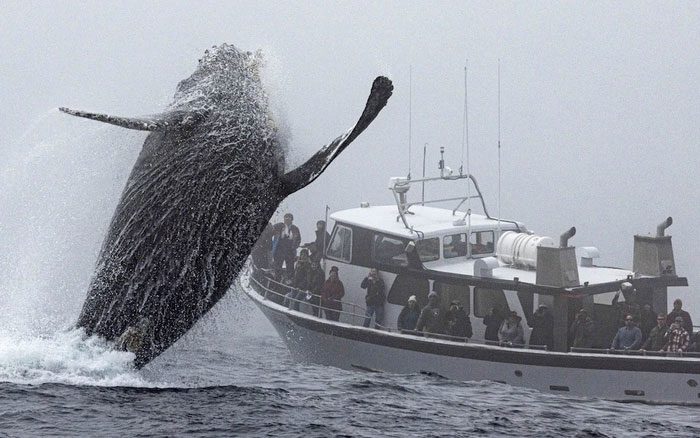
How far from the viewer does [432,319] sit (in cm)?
2066

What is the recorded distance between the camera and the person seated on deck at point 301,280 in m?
22.1

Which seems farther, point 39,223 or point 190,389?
point 39,223

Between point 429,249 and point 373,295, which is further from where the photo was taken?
point 429,249

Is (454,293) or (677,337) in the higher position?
(454,293)

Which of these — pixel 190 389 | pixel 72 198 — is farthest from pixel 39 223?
pixel 190 389

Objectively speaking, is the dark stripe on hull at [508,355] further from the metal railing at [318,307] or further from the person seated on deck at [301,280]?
the person seated on deck at [301,280]

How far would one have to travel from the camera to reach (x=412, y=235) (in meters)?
21.6

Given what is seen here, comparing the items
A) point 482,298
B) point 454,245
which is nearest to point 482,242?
point 454,245

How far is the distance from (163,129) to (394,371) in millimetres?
10485

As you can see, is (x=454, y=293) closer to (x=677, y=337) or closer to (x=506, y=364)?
(x=506, y=364)

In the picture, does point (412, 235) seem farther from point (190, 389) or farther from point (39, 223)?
point (39, 223)

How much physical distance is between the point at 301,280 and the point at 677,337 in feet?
24.7

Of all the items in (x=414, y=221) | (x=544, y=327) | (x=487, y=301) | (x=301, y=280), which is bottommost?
→ (x=544, y=327)

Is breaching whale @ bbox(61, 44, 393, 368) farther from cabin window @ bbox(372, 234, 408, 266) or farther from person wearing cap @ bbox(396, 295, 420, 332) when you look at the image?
cabin window @ bbox(372, 234, 408, 266)
